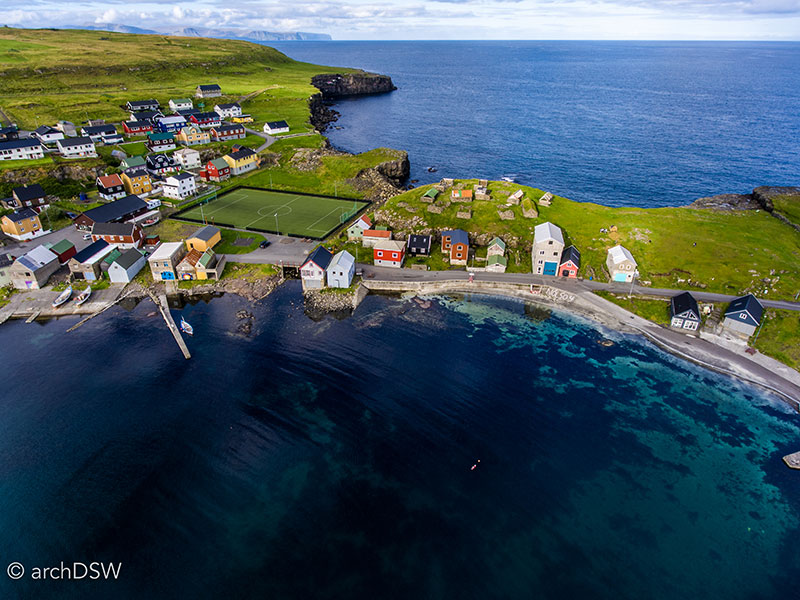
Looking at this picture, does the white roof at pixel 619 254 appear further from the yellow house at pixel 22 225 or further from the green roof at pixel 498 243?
the yellow house at pixel 22 225

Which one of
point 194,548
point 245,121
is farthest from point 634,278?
point 245,121

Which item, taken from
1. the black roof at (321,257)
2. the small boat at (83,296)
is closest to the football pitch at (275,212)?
the black roof at (321,257)

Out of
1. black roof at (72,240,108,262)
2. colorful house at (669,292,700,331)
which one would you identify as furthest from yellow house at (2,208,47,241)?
colorful house at (669,292,700,331)

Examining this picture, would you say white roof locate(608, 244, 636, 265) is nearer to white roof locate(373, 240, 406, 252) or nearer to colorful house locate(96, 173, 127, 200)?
white roof locate(373, 240, 406, 252)

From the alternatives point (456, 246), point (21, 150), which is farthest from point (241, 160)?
point (456, 246)

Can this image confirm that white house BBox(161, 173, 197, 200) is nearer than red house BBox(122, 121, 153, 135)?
Yes

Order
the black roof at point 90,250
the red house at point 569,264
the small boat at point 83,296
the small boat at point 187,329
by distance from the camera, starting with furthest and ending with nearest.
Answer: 1. the black roof at point 90,250
2. the red house at point 569,264
3. the small boat at point 83,296
4. the small boat at point 187,329

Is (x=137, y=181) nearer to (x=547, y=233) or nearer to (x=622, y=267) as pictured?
(x=547, y=233)
